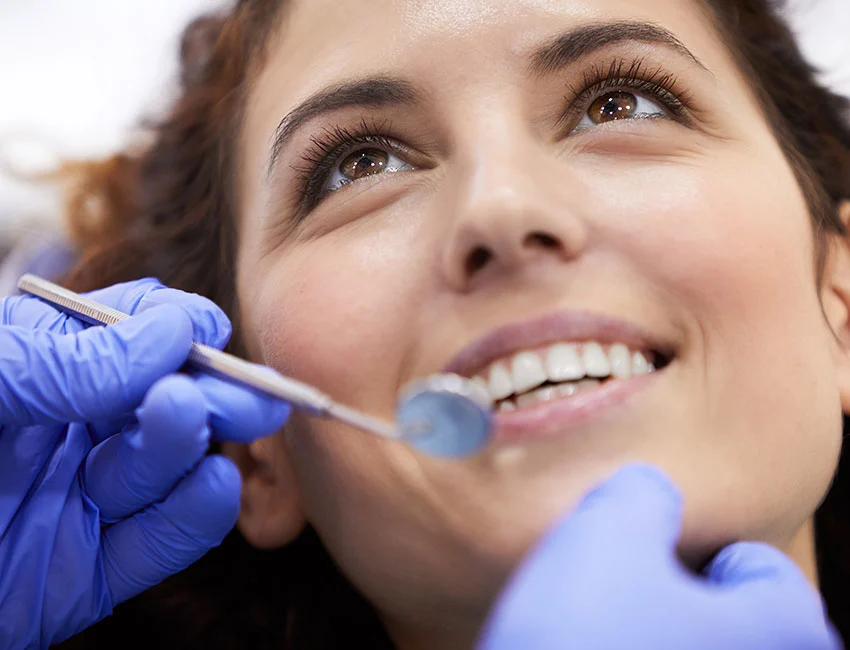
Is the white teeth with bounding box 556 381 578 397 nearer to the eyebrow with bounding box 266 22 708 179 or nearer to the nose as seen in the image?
the nose

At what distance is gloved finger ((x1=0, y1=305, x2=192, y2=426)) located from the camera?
109cm

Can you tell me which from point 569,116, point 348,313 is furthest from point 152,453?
point 569,116

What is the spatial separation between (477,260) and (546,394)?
0.19 metres

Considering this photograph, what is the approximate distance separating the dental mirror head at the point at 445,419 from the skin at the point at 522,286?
0.43 feet

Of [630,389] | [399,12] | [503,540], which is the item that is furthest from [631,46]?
[503,540]

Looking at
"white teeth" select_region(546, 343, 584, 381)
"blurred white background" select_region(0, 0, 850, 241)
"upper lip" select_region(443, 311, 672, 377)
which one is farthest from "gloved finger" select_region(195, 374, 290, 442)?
"blurred white background" select_region(0, 0, 850, 241)

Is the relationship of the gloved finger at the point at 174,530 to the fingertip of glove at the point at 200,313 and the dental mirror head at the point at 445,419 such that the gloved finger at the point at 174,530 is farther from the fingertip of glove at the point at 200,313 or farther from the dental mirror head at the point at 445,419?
the dental mirror head at the point at 445,419

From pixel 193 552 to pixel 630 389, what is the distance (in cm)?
72

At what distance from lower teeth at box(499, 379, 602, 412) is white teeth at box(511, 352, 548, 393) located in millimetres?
32

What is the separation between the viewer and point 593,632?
807 millimetres

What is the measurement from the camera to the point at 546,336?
3.33 ft

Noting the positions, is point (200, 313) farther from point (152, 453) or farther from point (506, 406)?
point (506, 406)

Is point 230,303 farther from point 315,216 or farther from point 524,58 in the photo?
point 524,58

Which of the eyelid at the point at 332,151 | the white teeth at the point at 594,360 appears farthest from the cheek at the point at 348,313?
the white teeth at the point at 594,360
